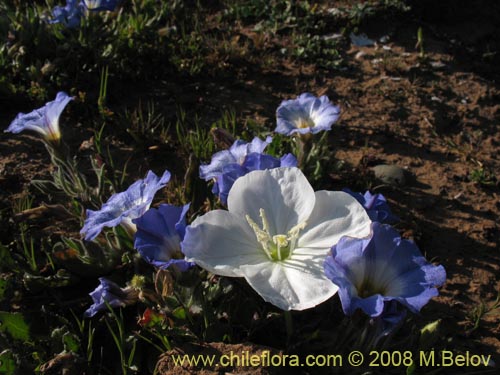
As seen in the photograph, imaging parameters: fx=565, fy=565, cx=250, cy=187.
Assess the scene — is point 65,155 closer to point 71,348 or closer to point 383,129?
point 71,348

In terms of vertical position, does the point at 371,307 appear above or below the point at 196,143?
above

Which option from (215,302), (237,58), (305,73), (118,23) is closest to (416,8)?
(305,73)

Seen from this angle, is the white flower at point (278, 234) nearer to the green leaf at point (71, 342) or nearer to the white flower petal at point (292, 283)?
the white flower petal at point (292, 283)

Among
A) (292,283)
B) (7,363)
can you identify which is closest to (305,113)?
(292,283)

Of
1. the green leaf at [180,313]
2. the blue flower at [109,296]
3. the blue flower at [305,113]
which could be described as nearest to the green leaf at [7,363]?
the blue flower at [109,296]

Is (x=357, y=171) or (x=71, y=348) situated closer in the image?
(x=71, y=348)

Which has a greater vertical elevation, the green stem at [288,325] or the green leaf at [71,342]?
the green stem at [288,325]
